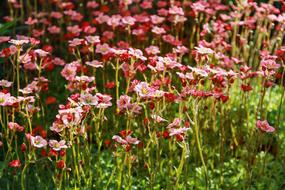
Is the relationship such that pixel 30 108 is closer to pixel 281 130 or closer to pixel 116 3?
pixel 281 130

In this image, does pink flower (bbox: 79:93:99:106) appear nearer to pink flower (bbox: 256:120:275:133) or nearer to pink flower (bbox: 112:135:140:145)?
pink flower (bbox: 112:135:140:145)

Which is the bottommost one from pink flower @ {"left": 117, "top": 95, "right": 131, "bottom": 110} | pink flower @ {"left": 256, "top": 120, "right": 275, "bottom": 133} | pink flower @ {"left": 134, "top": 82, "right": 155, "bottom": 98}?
pink flower @ {"left": 256, "top": 120, "right": 275, "bottom": 133}

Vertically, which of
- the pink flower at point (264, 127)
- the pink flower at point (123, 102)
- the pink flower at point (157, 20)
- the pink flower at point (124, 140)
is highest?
the pink flower at point (157, 20)

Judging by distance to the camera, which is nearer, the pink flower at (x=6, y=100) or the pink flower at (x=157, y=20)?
the pink flower at (x=6, y=100)

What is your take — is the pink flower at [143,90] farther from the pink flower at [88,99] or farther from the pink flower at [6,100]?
the pink flower at [6,100]

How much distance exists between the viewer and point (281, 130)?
392 cm

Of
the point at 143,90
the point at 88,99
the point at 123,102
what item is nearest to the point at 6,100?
the point at 88,99

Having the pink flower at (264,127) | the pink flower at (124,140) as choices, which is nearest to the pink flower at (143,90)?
the pink flower at (124,140)

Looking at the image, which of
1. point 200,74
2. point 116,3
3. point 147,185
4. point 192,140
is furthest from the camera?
point 116,3

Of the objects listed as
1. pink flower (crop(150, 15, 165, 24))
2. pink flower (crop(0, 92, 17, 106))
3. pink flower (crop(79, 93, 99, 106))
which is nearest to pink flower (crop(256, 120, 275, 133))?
→ pink flower (crop(79, 93, 99, 106))

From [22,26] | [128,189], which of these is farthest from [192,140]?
[22,26]

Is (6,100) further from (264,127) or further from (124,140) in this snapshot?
(264,127)

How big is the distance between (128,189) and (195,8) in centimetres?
138

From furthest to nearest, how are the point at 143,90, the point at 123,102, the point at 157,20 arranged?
the point at 157,20, the point at 123,102, the point at 143,90
